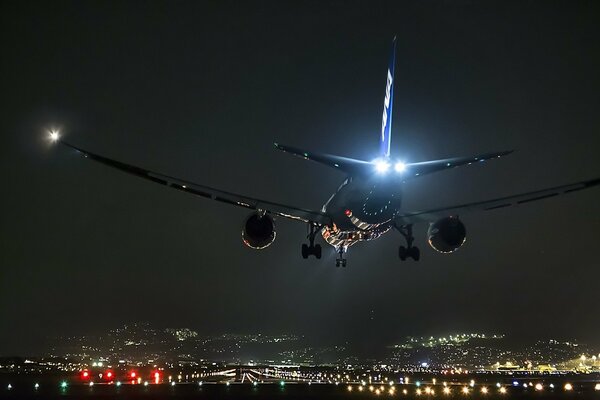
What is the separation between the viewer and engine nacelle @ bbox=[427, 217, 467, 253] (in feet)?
116

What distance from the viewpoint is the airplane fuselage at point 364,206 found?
28562mm

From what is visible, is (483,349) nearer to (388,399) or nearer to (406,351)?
(406,351)

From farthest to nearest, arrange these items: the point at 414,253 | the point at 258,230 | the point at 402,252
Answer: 1. the point at 402,252
2. the point at 414,253
3. the point at 258,230

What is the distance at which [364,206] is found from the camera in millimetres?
29328

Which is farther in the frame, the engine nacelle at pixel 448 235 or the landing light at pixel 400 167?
the engine nacelle at pixel 448 235

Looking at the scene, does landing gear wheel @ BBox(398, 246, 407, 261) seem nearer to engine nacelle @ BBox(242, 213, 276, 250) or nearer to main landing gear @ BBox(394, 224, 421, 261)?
main landing gear @ BBox(394, 224, 421, 261)

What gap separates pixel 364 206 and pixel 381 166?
219cm

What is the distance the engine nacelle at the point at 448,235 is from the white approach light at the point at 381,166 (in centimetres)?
854

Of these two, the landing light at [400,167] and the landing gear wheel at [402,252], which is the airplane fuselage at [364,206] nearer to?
the landing light at [400,167]

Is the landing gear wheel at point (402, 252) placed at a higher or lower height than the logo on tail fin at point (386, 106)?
lower

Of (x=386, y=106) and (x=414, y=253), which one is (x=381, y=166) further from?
(x=414, y=253)

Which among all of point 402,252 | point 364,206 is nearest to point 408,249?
Answer: point 402,252

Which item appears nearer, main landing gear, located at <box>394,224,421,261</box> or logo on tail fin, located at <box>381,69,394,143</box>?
logo on tail fin, located at <box>381,69,394,143</box>

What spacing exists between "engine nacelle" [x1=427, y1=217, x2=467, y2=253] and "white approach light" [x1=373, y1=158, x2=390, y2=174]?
854cm
